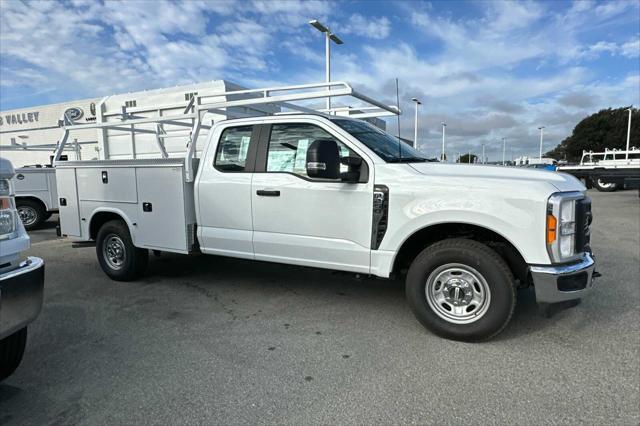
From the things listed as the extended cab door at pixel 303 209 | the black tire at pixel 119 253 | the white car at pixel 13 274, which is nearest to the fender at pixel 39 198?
the black tire at pixel 119 253

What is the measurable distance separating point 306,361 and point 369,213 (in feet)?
4.63

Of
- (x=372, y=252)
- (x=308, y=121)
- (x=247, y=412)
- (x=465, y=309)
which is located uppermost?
(x=308, y=121)

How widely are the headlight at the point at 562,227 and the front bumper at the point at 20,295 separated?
142 inches

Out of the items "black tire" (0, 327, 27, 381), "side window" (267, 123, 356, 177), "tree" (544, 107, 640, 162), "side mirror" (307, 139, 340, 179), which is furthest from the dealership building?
"tree" (544, 107, 640, 162)

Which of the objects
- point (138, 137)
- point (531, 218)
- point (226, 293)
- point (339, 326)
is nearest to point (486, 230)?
point (531, 218)

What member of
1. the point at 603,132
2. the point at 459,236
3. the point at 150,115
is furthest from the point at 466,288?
the point at 603,132

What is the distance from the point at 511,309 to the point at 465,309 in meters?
0.37

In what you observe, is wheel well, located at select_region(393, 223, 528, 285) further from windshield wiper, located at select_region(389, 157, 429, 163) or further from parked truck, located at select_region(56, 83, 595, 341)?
windshield wiper, located at select_region(389, 157, 429, 163)

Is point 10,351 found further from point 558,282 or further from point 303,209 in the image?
point 558,282

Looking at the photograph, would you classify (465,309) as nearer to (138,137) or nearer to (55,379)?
(55,379)

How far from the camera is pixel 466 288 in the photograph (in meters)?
3.71

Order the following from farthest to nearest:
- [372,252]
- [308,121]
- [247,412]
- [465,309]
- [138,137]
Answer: [138,137], [308,121], [372,252], [465,309], [247,412]

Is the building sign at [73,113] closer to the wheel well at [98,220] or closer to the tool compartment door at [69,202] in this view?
the tool compartment door at [69,202]

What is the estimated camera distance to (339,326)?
4125 mm
